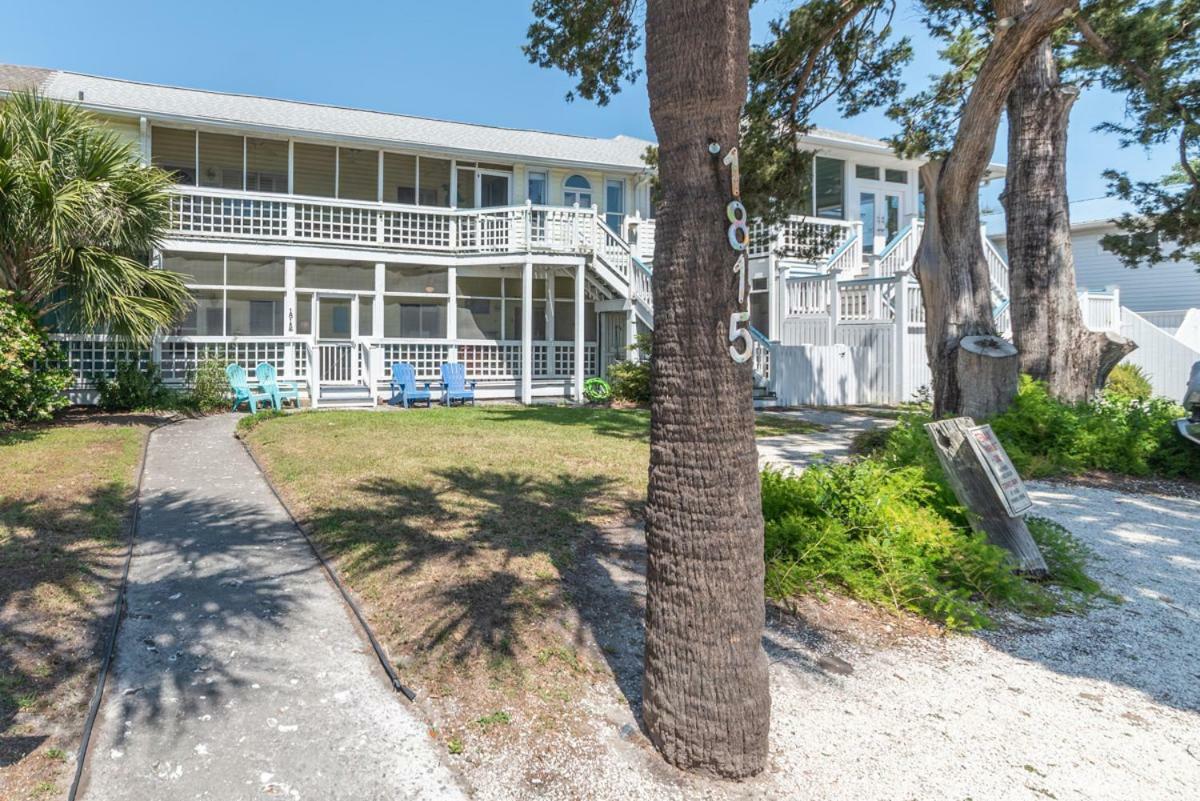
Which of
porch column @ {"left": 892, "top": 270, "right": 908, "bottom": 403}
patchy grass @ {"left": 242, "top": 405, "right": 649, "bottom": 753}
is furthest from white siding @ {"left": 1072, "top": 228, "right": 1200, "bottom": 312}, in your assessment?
patchy grass @ {"left": 242, "top": 405, "right": 649, "bottom": 753}

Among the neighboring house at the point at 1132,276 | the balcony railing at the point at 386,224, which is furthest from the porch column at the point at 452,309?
the neighboring house at the point at 1132,276

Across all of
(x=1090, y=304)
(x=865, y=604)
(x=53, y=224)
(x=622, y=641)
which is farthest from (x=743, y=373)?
(x=1090, y=304)

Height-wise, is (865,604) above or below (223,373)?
below

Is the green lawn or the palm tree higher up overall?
the palm tree

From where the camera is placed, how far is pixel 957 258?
389 inches

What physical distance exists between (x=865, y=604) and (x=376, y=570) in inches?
127

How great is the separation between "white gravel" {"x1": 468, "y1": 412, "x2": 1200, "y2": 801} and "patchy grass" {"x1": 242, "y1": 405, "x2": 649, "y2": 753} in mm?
434

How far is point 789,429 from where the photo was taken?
13.6 meters

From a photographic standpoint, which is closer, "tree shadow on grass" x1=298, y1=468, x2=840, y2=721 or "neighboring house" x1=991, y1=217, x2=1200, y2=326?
"tree shadow on grass" x1=298, y1=468, x2=840, y2=721

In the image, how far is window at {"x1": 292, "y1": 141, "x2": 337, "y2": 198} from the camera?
2108cm

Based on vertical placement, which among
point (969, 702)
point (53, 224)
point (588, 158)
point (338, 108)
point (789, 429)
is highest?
point (338, 108)

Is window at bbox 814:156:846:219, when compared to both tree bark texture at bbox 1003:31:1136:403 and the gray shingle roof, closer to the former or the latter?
the gray shingle roof

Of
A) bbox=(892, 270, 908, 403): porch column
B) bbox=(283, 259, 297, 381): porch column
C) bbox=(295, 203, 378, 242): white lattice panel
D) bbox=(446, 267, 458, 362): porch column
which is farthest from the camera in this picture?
bbox=(446, 267, 458, 362): porch column

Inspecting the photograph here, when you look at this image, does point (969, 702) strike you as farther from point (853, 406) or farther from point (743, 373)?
point (853, 406)
